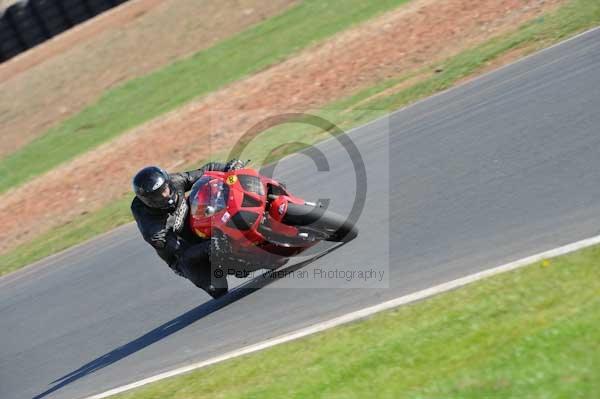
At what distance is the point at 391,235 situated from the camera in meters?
8.62

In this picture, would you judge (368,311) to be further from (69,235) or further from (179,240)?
(69,235)

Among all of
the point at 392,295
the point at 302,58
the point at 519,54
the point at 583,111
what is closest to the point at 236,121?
the point at 302,58

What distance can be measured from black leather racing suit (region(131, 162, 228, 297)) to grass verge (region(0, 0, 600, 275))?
577 centimetres

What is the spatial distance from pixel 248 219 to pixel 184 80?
14.2 meters

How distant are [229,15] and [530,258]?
62.4ft

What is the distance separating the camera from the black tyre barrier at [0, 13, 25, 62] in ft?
101

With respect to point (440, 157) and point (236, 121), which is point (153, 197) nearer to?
point (440, 157)

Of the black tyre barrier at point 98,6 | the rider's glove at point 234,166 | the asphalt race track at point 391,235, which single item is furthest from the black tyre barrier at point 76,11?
the rider's glove at point 234,166

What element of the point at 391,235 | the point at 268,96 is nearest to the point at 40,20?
the point at 268,96

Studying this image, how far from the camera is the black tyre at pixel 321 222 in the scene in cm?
834

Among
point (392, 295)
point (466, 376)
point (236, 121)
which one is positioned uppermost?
point (466, 376)

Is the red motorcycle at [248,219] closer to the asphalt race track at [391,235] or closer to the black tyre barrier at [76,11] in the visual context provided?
the asphalt race track at [391,235]

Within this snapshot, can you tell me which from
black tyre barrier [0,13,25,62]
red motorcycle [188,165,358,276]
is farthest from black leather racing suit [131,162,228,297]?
black tyre barrier [0,13,25,62]

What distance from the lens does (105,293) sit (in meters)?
11.1
